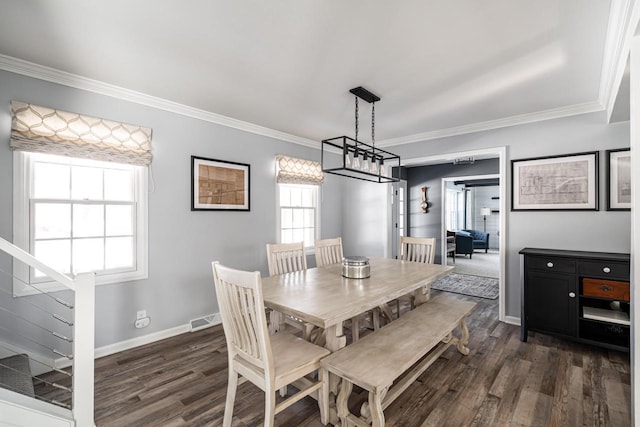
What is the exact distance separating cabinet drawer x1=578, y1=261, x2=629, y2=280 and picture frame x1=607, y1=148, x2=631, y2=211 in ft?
2.29

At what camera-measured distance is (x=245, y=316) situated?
5.16 ft

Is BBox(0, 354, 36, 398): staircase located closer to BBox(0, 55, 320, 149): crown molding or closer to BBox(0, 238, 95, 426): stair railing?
BBox(0, 238, 95, 426): stair railing

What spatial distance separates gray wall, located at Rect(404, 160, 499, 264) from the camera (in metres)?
7.00

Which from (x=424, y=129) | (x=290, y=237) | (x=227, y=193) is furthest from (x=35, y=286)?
(x=424, y=129)

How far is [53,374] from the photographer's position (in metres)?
2.41

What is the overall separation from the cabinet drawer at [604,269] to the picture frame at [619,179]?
2.29 ft

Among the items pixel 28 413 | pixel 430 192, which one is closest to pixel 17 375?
pixel 28 413

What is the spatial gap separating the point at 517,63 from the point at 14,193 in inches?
160

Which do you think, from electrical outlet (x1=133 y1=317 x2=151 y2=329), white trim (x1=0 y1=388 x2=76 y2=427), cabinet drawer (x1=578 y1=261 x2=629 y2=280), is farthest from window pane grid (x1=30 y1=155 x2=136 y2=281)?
cabinet drawer (x1=578 y1=261 x2=629 y2=280)

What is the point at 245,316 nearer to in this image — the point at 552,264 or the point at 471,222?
the point at 552,264

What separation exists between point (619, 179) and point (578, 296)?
1.27m

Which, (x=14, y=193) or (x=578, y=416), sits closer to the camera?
(x=578, y=416)

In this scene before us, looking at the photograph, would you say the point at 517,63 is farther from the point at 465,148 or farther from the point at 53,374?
the point at 53,374

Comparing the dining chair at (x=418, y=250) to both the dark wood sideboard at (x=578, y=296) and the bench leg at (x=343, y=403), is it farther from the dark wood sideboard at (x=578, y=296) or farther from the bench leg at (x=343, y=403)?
the bench leg at (x=343, y=403)
